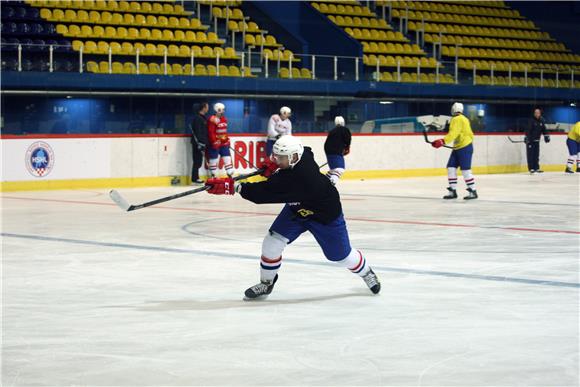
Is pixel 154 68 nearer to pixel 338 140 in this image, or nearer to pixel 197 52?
pixel 197 52

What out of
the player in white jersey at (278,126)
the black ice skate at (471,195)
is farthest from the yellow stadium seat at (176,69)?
the black ice skate at (471,195)

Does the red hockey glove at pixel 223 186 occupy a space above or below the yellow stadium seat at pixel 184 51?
below

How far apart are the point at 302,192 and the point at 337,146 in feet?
37.9

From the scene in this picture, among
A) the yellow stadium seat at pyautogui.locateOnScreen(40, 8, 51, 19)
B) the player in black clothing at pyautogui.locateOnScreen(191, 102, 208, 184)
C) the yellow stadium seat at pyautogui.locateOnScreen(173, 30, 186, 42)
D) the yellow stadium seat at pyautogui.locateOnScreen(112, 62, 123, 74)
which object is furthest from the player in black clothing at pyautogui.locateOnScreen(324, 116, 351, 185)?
the yellow stadium seat at pyautogui.locateOnScreen(173, 30, 186, 42)

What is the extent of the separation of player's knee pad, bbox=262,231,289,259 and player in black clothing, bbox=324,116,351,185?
1107 cm

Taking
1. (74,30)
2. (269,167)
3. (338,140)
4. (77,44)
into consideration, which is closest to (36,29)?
(77,44)

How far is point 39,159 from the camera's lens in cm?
1995

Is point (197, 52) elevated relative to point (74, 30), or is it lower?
lower

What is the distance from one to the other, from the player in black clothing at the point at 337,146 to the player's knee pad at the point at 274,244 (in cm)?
1107

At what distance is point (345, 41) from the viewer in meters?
30.8

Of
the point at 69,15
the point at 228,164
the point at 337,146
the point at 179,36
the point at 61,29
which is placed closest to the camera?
the point at 337,146

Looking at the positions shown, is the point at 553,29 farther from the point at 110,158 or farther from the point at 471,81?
the point at 110,158

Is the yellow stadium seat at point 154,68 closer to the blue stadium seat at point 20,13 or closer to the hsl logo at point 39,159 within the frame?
the blue stadium seat at point 20,13

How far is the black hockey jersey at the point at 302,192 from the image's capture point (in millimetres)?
7441
